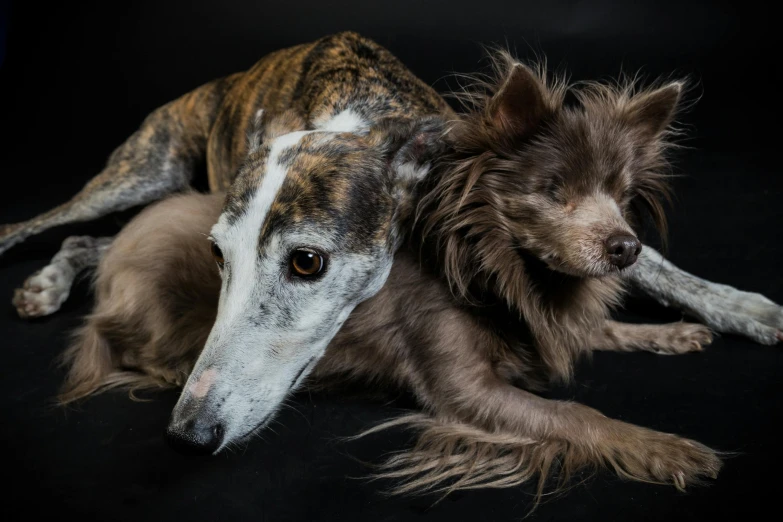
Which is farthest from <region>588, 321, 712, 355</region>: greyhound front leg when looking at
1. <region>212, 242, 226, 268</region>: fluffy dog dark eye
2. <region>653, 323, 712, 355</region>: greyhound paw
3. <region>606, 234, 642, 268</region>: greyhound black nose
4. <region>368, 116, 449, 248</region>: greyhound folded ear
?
<region>212, 242, 226, 268</region>: fluffy dog dark eye

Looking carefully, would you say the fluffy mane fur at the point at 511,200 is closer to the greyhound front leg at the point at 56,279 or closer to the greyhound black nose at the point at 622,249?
the greyhound black nose at the point at 622,249

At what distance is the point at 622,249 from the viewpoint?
223cm


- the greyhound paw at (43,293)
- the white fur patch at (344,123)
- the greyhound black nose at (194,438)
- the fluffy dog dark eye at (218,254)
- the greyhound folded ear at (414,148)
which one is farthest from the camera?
the greyhound paw at (43,293)

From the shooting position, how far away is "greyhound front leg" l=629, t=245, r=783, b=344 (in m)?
2.96

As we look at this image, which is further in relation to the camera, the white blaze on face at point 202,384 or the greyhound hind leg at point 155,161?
the greyhound hind leg at point 155,161

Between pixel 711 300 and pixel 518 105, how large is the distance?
1285 millimetres

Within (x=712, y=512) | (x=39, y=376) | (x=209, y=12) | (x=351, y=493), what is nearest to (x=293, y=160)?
(x=351, y=493)

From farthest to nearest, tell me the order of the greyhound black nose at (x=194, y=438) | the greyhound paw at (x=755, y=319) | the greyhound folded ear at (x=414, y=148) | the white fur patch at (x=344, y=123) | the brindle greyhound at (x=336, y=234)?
the greyhound paw at (x=755, y=319)
the white fur patch at (x=344, y=123)
the greyhound folded ear at (x=414, y=148)
the brindle greyhound at (x=336, y=234)
the greyhound black nose at (x=194, y=438)

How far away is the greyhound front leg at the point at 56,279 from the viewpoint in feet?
10.8

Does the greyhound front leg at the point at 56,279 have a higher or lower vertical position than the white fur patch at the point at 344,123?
lower

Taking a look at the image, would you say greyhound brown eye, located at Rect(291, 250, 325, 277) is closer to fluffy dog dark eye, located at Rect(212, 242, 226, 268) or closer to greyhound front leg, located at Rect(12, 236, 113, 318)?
fluffy dog dark eye, located at Rect(212, 242, 226, 268)

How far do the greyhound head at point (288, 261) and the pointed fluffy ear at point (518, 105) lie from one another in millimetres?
256

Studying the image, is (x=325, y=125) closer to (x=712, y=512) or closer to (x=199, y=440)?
(x=199, y=440)

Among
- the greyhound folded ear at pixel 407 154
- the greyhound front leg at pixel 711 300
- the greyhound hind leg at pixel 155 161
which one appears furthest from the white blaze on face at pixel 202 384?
the greyhound hind leg at pixel 155 161
